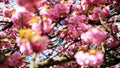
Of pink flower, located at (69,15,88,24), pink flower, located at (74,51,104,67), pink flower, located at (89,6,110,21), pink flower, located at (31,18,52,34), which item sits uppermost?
pink flower, located at (69,15,88,24)

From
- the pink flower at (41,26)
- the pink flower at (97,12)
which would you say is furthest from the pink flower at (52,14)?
the pink flower at (41,26)

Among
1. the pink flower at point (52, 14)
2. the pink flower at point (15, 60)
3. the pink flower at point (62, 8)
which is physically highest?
the pink flower at point (62, 8)

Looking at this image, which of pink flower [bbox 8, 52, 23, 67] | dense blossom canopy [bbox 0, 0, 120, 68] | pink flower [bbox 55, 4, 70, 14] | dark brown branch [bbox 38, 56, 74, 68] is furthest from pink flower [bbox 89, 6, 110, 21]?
pink flower [bbox 8, 52, 23, 67]

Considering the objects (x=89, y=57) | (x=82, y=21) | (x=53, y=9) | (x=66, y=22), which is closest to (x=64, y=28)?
(x=66, y=22)

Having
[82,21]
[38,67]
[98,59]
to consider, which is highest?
[82,21]

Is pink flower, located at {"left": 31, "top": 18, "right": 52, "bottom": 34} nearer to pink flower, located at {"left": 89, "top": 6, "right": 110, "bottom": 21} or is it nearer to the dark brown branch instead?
the dark brown branch

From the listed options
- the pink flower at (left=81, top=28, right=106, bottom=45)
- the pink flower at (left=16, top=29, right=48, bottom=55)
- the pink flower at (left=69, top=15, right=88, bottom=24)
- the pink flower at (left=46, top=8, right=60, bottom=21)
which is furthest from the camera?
the pink flower at (left=69, top=15, right=88, bottom=24)

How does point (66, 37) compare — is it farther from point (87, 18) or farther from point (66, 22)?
point (87, 18)

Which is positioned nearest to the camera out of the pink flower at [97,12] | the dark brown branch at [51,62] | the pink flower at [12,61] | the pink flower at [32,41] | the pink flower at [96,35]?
the pink flower at [32,41]

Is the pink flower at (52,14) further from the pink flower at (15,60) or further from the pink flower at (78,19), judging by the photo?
the pink flower at (15,60)

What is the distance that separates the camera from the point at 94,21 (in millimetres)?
4969

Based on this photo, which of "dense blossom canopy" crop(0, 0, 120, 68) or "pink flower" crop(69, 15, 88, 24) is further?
"pink flower" crop(69, 15, 88, 24)

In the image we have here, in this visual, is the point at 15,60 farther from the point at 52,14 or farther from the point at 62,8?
the point at 62,8

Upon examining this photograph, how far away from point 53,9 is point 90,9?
2.22 feet
